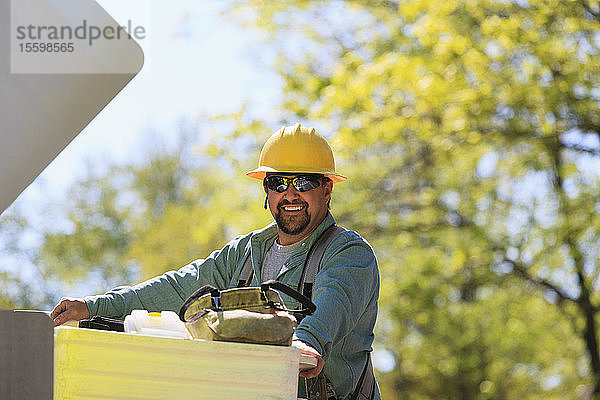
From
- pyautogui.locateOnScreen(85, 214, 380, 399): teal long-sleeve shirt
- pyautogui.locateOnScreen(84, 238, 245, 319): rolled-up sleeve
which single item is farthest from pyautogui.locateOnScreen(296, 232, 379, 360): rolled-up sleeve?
pyautogui.locateOnScreen(84, 238, 245, 319): rolled-up sleeve

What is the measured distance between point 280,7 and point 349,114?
3.09 m

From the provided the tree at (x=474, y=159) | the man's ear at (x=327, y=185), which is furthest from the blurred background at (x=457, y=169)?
the man's ear at (x=327, y=185)

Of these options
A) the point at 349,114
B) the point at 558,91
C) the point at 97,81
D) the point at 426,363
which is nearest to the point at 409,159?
the point at 349,114

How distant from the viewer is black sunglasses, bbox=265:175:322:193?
12.9 ft

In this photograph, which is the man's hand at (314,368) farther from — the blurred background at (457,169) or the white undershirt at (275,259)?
the blurred background at (457,169)

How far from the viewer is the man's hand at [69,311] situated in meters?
3.68

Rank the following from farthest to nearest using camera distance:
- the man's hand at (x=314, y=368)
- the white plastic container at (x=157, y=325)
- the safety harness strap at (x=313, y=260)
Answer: the safety harness strap at (x=313, y=260) < the man's hand at (x=314, y=368) < the white plastic container at (x=157, y=325)

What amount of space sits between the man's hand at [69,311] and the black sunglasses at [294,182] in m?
0.94

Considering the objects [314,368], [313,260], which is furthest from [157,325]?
[313,260]

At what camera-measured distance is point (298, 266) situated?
3.89 metres

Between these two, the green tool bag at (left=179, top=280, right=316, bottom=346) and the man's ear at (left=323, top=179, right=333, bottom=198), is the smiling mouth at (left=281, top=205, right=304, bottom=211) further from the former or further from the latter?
the green tool bag at (left=179, top=280, right=316, bottom=346)

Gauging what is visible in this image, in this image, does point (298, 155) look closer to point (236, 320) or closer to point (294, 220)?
point (294, 220)

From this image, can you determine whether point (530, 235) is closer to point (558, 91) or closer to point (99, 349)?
point (558, 91)

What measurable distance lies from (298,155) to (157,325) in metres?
1.46
